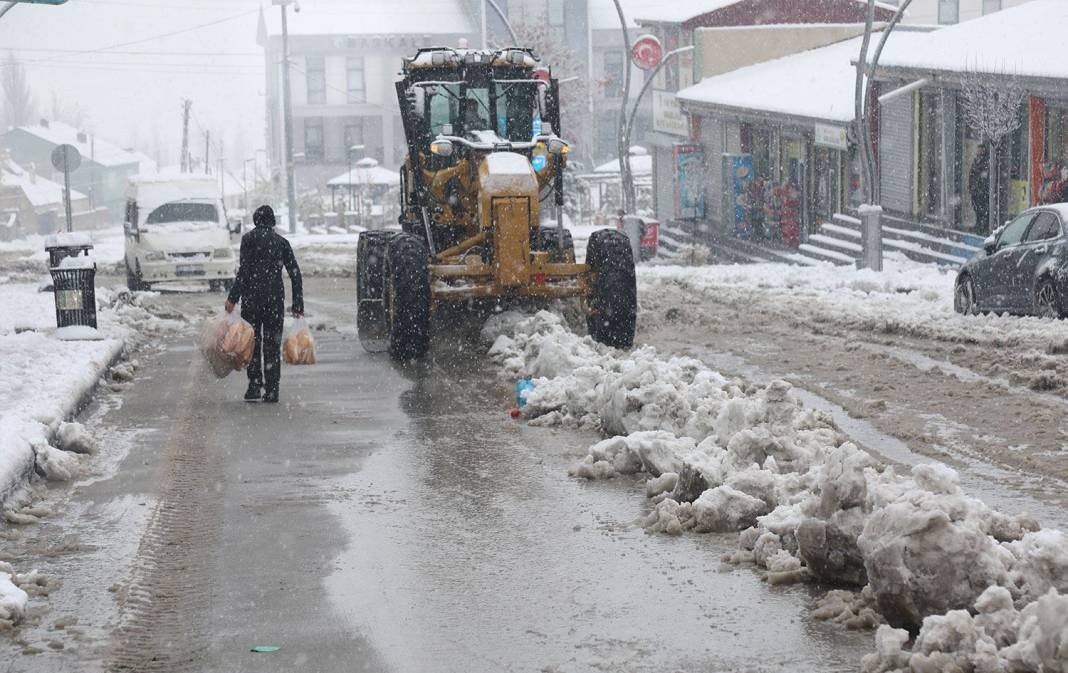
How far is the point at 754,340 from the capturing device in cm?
1717

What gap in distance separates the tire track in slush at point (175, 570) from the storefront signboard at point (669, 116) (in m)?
36.8

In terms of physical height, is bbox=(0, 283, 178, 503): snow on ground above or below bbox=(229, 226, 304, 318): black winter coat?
below

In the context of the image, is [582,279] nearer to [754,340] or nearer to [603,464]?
[754,340]

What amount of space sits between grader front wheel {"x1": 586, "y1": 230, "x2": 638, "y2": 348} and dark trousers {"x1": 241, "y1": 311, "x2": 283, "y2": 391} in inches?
140

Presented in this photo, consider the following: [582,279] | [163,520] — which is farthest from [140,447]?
[582,279]

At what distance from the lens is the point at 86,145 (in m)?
109

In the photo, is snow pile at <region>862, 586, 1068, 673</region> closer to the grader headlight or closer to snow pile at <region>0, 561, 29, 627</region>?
snow pile at <region>0, 561, 29, 627</region>

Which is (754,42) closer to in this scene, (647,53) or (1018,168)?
(647,53)

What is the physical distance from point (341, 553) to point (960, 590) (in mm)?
3132

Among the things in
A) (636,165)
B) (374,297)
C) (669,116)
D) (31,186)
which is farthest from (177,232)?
(31,186)

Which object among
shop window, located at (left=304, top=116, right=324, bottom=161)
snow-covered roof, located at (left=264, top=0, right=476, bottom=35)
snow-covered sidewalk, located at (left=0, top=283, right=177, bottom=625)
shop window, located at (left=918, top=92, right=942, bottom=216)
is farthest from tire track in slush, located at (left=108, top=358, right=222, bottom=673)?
shop window, located at (left=304, top=116, right=324, bottom=161)

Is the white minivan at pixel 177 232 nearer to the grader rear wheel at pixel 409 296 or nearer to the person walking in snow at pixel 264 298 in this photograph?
the grader rear wheel at pixel 409 296

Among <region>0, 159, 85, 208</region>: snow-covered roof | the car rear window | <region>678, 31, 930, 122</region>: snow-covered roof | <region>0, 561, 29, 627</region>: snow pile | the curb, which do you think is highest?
<region>678, 31, 930, 122</region>: snow-covered roof

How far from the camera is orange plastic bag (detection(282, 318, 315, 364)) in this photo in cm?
1373
